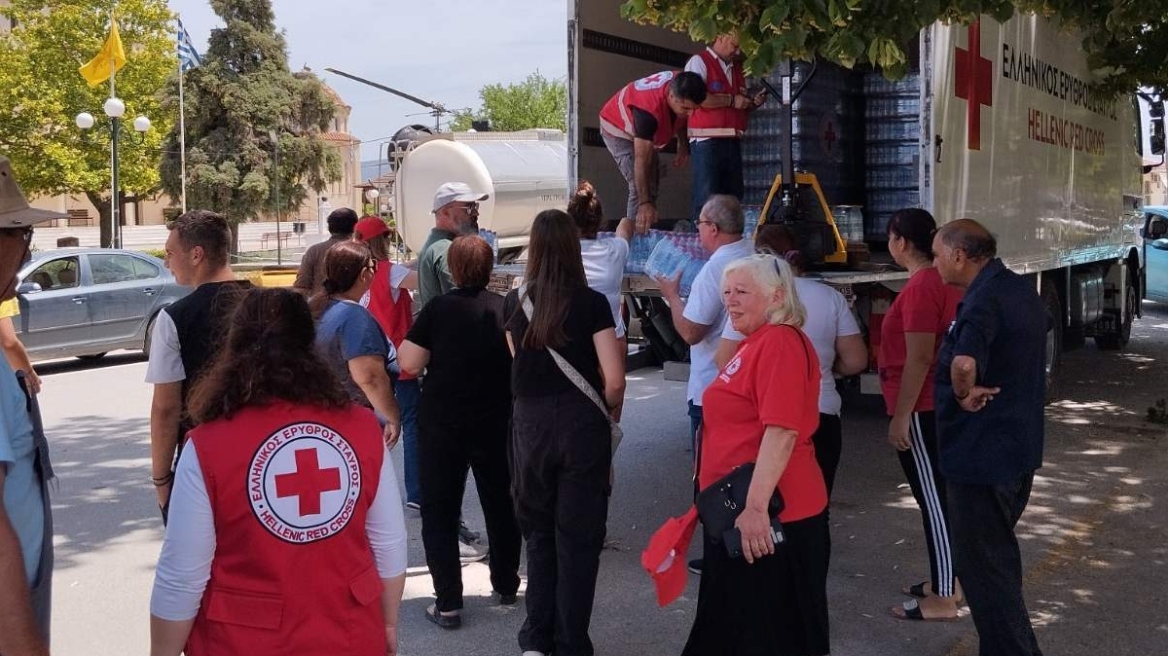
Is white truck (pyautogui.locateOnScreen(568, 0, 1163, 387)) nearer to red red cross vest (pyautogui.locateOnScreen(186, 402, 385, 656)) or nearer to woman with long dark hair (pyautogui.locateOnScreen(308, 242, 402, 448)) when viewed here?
woman with long dark hair (pyautogui.locateOnScreen(308, 242, 402, 448))

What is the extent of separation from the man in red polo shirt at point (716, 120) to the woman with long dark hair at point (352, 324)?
3.48 m

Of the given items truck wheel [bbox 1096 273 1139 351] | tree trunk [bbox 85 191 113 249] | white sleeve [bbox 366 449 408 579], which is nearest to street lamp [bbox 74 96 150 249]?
tree trunk [bbox 85 191 113 249]

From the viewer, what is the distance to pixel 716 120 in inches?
311

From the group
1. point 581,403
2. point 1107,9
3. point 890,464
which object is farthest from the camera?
point 890,464

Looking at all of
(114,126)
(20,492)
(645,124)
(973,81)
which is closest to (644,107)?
(645,124)

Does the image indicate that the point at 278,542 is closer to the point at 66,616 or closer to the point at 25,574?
the point at 25,574

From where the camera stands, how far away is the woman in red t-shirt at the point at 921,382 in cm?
516

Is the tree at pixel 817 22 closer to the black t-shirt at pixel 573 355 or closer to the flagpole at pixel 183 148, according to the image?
the black t-shirt at pixel 573 355

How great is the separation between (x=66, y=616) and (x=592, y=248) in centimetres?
308

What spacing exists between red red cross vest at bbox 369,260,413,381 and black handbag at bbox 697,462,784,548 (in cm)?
337

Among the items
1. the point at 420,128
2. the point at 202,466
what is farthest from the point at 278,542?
the point at 420,128

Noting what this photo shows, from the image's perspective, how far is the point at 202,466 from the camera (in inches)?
96.7

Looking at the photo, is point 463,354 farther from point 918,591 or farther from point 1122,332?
point 1122,332

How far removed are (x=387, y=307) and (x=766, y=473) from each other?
12.0 feet
